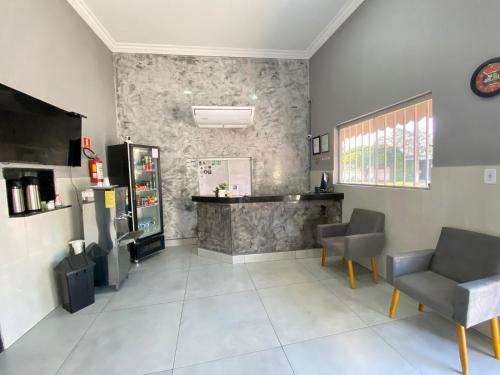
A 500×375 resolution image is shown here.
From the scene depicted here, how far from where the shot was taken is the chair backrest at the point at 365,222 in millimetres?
2777

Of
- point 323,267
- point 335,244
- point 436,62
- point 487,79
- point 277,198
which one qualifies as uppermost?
point 436,62

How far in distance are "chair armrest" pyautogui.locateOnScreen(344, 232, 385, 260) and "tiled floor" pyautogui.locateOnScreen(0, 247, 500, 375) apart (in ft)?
1.27

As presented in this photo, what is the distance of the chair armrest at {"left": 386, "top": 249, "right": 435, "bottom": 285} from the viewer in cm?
199

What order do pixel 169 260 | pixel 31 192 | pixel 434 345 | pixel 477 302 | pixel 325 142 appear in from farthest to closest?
pixel 325 142 → pixel 169 260 → pixel 31 192 → pixel 434 345 → pixel 477 302

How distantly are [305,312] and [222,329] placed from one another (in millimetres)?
804

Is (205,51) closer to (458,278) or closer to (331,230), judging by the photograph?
(331,230)

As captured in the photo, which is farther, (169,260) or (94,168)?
(169,260)

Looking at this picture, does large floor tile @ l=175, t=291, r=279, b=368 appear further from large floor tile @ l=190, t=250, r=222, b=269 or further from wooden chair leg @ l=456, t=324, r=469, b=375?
wooden chair leg @ l=456, t=324, r=469, b=375

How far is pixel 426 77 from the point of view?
2186mm

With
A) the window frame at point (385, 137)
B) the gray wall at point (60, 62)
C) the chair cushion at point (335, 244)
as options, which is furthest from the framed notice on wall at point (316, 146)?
the gray wall at point (60, 62)

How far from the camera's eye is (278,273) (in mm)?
3045

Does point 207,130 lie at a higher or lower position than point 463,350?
higher

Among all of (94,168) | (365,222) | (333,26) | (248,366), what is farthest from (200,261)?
(333,26)

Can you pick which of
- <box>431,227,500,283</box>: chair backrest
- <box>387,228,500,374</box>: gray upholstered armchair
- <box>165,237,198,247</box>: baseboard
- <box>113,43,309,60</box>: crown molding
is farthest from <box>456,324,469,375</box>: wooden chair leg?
<box>113,43,309,60</box>: crown molding
